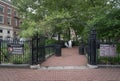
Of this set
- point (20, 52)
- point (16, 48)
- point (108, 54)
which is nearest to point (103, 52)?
point (108, 54)

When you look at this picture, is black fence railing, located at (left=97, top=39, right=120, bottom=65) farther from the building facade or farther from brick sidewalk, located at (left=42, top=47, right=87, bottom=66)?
the building facade

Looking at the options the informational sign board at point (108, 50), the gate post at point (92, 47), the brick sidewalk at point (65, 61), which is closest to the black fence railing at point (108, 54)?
the informational sign board at point (108, 50)

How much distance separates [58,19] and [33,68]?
11.0 m

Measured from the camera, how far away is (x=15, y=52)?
412 inches

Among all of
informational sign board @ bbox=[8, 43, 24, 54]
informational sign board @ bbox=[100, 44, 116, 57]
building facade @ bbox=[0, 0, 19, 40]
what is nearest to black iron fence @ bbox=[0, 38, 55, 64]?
informational sign board @ bbox=[8, 43, 24, 54]

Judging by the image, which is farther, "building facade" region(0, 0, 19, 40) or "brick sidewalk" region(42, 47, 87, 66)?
"building facade" region(0, 0, 19, 40)

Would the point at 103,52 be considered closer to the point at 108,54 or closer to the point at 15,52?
the point at 108,54

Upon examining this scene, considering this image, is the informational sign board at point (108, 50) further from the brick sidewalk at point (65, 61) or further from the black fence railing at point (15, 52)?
the black fence railing at point (15, 52)

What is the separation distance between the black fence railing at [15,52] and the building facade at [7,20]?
134ft

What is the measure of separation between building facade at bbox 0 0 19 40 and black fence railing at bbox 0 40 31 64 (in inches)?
1602

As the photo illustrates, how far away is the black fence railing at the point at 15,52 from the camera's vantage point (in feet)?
34.3

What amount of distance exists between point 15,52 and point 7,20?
47.1m

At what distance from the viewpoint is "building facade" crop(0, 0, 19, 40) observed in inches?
2030

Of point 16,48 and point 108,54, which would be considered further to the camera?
point 16,48
